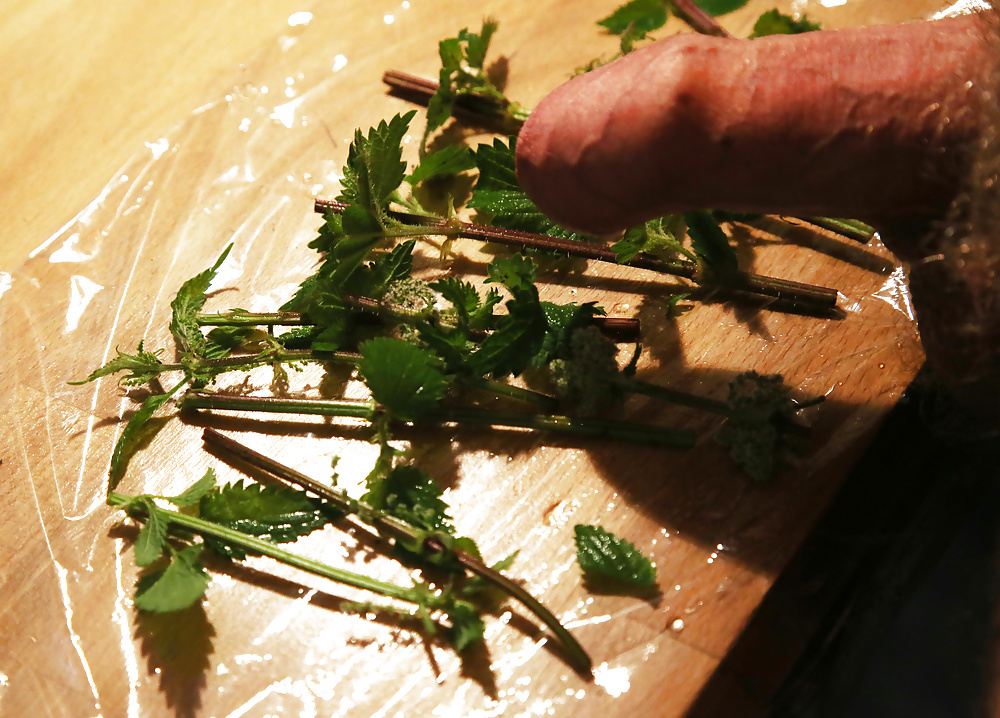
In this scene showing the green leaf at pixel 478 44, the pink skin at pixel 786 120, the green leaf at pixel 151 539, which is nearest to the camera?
the pink skin at pixel 786 120

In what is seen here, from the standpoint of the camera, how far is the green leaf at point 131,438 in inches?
35.5

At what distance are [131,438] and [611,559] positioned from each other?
2.09 ft

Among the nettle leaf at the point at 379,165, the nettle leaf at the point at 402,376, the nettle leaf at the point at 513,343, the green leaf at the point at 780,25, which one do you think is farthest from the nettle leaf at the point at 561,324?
the green leaf at the point at 780,25

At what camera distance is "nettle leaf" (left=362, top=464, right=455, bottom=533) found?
2.61 ft

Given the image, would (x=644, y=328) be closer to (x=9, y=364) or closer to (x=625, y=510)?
(x=625, y=510)

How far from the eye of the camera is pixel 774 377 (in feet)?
2.62

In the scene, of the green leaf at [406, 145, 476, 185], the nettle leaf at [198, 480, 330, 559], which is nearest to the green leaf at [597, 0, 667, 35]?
the green leaf at [406, 145, 476, 185]

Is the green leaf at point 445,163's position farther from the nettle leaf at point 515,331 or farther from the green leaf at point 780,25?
the green leaf at point 780,25

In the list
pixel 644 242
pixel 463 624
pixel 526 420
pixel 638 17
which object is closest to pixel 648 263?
pixel 644 242

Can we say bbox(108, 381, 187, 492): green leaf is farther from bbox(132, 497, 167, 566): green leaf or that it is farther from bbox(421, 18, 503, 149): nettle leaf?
bbox(421, 18, 503, 149): nettle leaf

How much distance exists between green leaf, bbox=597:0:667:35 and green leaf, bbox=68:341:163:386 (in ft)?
2.66

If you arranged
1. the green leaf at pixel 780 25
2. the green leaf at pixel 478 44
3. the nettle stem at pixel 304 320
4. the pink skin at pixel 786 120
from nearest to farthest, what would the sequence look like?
the pink skin at pixel 786 120 < the nettle stem at pixel 304 320 < the green leaf at pixel 780 25 < the green leaf at pixel 478 44

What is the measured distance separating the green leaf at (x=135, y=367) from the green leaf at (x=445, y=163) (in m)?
0.44

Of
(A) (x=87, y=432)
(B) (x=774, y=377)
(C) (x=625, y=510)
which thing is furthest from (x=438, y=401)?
(A) (x=87, y=432)
